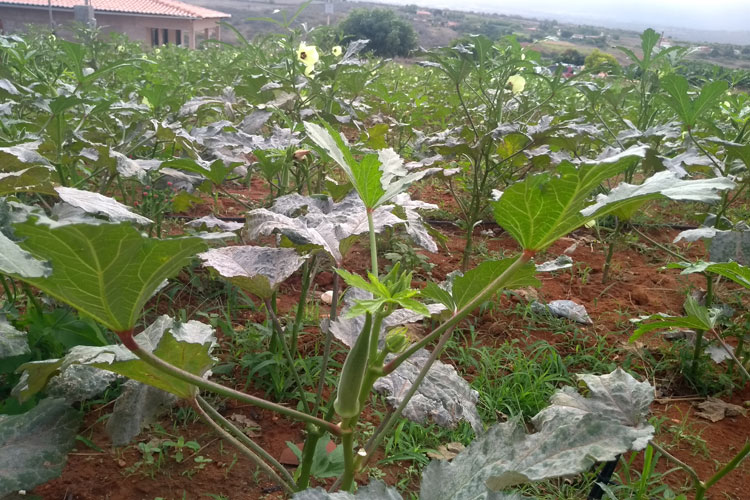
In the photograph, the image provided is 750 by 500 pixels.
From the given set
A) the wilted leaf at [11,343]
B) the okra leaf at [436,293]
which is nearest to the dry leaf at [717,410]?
the okra leaf at [436,293]

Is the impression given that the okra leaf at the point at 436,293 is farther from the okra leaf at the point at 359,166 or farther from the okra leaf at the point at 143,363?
the okra leaf at the point at 143,363

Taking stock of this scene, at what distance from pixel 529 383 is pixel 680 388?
0.55 m

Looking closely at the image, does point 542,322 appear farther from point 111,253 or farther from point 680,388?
point 111,253

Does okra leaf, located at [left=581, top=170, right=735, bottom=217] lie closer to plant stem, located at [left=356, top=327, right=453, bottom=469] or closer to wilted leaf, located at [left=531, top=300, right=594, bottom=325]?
plant stem, located at [left=356, top=327, right=453, bottom=469]

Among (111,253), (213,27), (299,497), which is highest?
(111,253)

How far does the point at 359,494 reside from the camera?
0.63m

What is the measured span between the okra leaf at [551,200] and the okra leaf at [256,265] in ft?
1.30

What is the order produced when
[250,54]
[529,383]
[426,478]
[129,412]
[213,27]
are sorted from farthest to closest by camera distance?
[213,27], [250,54], [529,383], [129,412], [426,478]

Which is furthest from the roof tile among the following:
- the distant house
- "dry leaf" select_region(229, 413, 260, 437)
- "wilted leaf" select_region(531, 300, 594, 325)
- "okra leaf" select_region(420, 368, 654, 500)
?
"okra leaf" select_region(420, 368, 654, 500)

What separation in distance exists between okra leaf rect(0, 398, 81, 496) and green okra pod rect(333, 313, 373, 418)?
503 millimetres

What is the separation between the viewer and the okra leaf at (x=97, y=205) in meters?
0.92

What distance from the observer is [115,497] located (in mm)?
1261

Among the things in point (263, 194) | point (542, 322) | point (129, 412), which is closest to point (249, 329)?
point (129, 412)

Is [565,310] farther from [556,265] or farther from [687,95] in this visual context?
[556,265]
